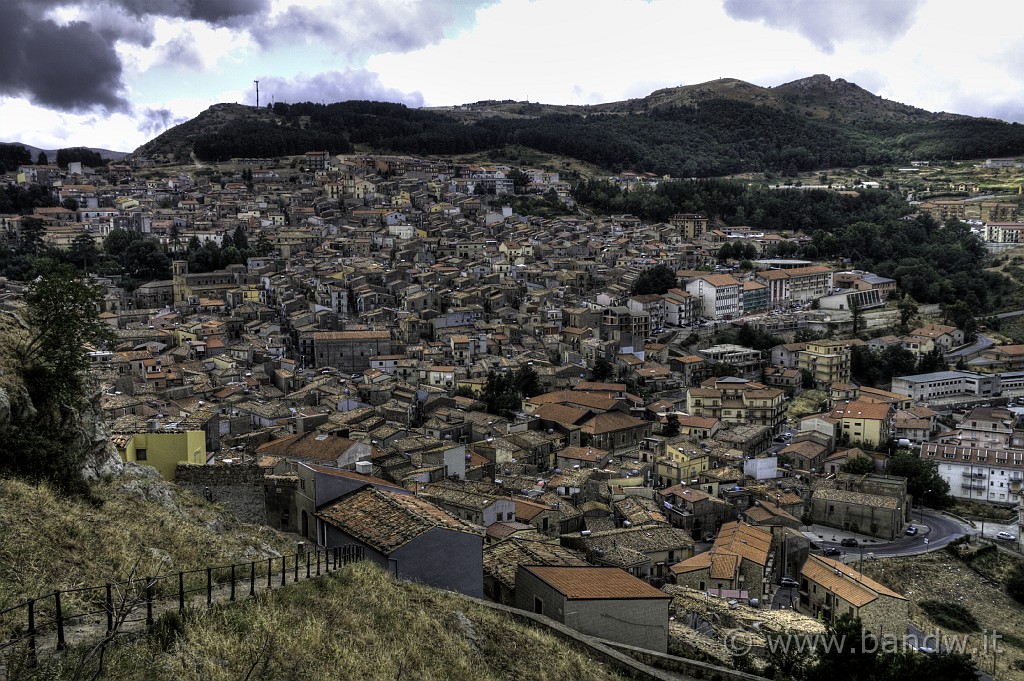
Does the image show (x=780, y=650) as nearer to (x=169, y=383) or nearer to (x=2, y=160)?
(x=169, y=383)

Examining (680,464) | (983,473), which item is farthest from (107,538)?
(983,473)

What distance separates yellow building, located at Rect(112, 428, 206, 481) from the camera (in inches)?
438

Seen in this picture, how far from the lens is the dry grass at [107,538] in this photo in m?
5.75

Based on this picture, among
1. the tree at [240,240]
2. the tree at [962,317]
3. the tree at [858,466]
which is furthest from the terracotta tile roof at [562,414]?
the tree at [962,317]

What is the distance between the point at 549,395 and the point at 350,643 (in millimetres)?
22037

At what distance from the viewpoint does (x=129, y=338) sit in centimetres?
2819

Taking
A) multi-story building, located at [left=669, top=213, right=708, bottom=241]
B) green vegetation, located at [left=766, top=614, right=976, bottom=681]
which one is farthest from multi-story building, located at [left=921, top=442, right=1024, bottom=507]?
multi-story building, located at [left=669, top=213, right=708, bottom=241]

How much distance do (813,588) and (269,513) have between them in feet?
35.9

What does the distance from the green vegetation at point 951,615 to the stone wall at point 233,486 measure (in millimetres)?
14244

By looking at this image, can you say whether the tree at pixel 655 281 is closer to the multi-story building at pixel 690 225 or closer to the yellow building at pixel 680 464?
the multi-story building at pixel 690 225

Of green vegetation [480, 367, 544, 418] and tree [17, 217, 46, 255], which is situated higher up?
tree [17, 217, 46, 255]

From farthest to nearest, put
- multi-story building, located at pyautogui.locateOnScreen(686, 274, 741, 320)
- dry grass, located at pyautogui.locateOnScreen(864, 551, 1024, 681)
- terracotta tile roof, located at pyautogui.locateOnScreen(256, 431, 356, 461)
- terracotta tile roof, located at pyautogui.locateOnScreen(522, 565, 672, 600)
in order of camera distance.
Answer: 1. multi-story building, located at pyautogui.locateOnScreen(686, 274, 741, 320)
2. dry grass, located at pyautogui.locateOnScreen(864, 551, 1024, 681)
3. terracotta tile roof, located at pyautogui.locateOnScreen(256, 431, 356, 461)
4. terracotta tile roof, located at pyautogui.locateOnScreen(522, 565, 672, 600)

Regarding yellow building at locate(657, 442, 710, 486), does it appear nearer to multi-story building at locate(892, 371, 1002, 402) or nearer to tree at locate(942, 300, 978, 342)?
multi-story building at locate(892, 371, 1002, 402)

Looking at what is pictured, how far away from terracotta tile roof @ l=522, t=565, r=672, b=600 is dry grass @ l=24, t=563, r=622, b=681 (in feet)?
2.70
